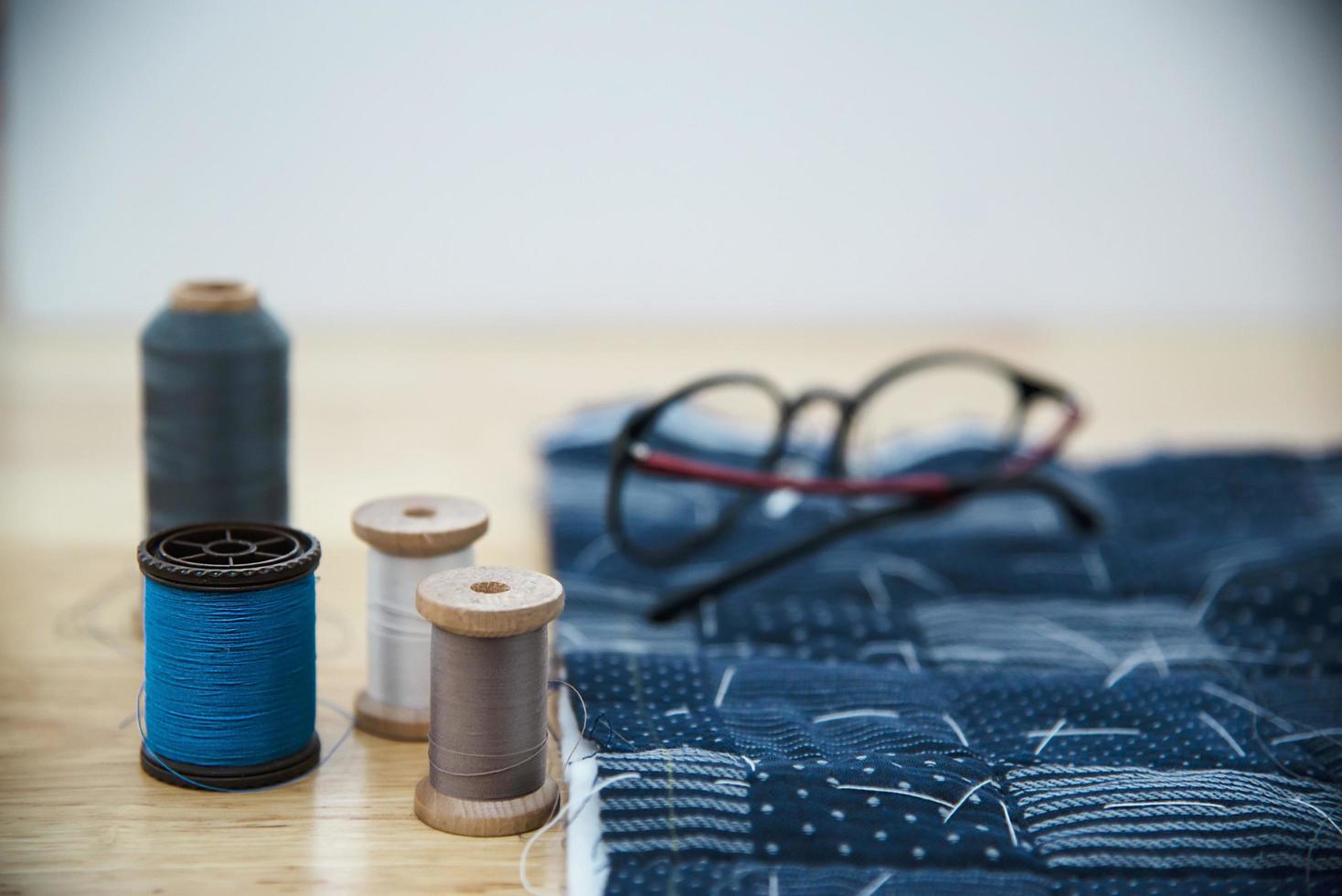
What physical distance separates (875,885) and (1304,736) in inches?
13.1

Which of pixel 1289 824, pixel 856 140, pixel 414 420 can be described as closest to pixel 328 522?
pixel 414 420

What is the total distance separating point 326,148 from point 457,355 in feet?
1.79

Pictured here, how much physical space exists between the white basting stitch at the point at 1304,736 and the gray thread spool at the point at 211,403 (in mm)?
655

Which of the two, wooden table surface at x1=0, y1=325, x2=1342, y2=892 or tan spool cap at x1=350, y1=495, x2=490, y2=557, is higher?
tan spool cap at x1=350, y1=495, x2=490, y2=557

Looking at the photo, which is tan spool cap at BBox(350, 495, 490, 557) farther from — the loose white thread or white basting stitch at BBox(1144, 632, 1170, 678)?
white basting stitch at BBox(1144, 632, 1170, 678)

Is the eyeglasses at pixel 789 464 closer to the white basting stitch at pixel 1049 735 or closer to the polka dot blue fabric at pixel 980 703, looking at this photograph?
the polka dot blue fabric at pixel 980 703

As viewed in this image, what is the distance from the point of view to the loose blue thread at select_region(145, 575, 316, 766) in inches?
26.2

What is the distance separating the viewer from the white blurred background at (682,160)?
220cm

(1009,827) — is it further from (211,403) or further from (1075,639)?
(211,403)

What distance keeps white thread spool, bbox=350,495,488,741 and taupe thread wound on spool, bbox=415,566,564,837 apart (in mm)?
85

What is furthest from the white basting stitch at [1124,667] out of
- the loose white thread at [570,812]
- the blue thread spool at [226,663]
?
the blue thread spool at [226,663]

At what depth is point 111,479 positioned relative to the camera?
1.25m

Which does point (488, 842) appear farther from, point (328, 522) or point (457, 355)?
point (457, 355)

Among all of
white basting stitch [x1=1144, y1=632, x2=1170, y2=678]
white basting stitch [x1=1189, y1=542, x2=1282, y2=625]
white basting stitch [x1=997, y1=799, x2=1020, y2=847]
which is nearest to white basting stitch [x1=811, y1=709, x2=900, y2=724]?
white basting stitch [x1=997, y1=799, x2=1020, y2=847]
